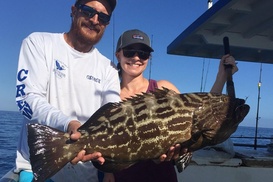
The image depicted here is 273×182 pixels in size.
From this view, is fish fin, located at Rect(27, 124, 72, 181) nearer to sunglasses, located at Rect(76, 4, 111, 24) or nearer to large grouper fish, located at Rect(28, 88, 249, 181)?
large grouper fish, located at Rect(28, 88, 249, 181)

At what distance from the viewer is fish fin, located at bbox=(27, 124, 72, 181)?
2762 millimetres

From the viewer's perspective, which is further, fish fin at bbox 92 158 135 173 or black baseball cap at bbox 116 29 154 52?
black baseball cap at bbox 116 29 154 52

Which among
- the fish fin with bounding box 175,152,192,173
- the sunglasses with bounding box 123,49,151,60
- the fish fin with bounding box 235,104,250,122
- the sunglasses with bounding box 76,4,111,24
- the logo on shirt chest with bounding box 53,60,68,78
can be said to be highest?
the sunglasses with bounding box 76,4,111,24

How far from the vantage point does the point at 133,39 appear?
162 inches

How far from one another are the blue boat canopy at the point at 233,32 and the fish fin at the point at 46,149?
13.2ft

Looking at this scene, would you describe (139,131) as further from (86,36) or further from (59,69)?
(86,36)

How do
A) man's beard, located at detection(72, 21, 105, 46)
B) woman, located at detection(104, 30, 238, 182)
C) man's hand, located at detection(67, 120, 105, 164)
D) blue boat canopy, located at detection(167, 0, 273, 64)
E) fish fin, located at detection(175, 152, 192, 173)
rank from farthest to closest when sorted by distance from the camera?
blue boat canopy, located at detection(167, 0, 273, 64)
woman, located at detection(104, 30, 238, 182)
fish fin, located at detection(175, 152, 192, 173)
man's beard, located at detection(72, 21, 105, 46)
man's hand, located at detection(67, 120, 105, 164)

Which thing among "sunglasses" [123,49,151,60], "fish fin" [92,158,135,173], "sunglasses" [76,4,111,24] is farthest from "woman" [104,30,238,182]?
Result: "fish fin" [92,158,135,173]

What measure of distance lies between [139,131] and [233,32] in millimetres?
4700

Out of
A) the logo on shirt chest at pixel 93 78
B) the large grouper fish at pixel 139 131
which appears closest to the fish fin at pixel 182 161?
the large grouper fish at pixel 139 131

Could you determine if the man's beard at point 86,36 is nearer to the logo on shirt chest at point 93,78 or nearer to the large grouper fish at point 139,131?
the logo on shirt chest at point 93,78

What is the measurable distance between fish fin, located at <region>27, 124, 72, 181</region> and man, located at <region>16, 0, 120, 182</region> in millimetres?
213

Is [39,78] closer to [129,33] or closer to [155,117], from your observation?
[155,117]

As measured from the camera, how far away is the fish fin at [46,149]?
2.76 metres
